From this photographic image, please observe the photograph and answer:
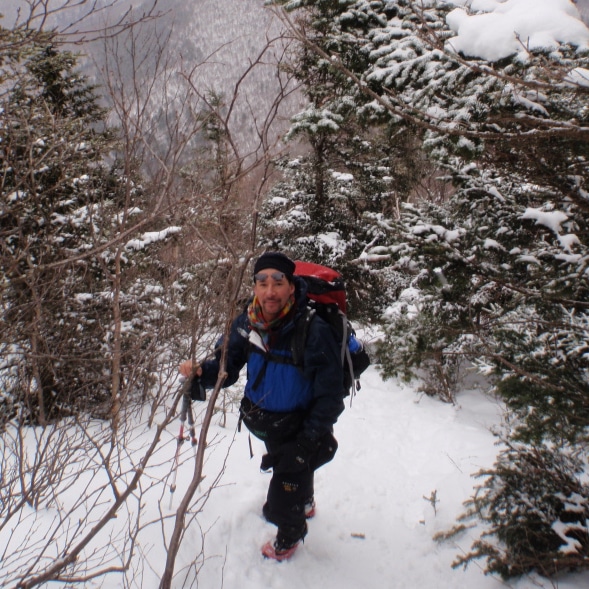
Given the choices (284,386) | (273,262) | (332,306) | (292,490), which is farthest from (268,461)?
(273,262)

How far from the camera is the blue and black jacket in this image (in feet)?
8.63

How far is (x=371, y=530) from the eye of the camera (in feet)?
11.7

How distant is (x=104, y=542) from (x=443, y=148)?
401 centimetres

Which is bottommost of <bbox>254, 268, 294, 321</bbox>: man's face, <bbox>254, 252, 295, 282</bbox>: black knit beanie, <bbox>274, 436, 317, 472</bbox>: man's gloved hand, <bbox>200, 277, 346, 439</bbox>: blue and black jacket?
<bbox>274, 436, 317, 472</bbox>: man's gloved hand

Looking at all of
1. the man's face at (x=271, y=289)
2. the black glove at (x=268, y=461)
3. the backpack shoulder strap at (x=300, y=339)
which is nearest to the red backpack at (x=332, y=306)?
the backpack shoulder strap at (x=300, y=339)

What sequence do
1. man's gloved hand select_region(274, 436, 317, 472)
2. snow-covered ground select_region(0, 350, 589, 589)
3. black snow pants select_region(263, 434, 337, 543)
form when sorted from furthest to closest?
black snow pants select_region(263, 434, 337, 543)
man's gloved hand select_region(274, 436, 317, 472)
snow-covered ground select_region(0, 350, 589, 589)

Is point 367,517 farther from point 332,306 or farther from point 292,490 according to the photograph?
point 332,306

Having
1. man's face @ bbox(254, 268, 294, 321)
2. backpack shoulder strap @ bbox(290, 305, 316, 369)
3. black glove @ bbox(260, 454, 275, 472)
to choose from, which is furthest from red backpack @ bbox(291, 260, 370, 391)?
black glove @ bbox(260, 454, 275, 472)

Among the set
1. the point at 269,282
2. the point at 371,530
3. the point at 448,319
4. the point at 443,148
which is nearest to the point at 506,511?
the point at 371,530

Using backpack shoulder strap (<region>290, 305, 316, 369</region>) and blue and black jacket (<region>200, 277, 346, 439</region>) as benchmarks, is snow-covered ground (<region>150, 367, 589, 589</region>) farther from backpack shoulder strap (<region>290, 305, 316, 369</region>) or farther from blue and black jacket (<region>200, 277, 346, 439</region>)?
backpack shoulder strap (<region>290, 305, 316, 369</region>)

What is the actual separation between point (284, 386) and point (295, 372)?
13 centimetres

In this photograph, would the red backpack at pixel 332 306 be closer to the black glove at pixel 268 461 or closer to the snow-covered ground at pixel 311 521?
the black glove at pixel 268 461

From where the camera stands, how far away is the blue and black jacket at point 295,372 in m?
2.63

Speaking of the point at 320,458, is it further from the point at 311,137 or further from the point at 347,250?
the point at 311,137
